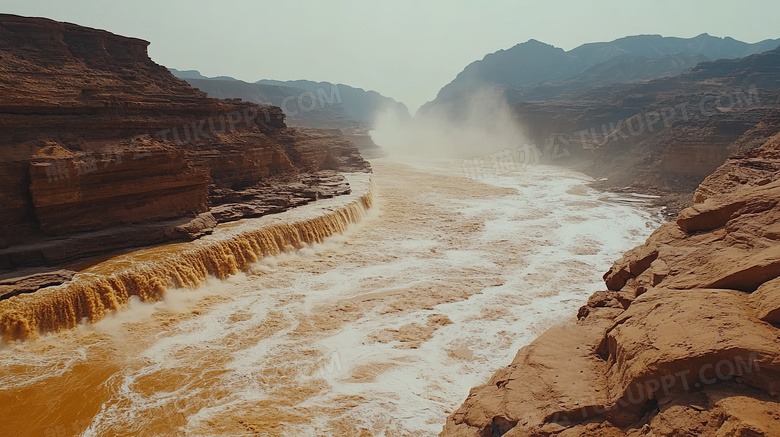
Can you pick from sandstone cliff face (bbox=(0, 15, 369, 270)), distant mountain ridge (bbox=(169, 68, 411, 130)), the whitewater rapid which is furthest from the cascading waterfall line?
distant mountain ridge (bbox=(169, 68, 411, 130))

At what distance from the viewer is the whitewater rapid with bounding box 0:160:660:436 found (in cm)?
723

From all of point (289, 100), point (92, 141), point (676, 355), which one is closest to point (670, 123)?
point (92, 141)

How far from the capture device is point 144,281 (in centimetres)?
1120

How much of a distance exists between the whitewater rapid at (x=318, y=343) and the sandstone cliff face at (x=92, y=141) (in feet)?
11.2

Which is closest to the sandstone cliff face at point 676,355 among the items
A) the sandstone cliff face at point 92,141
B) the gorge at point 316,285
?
the gorge at point 316,285

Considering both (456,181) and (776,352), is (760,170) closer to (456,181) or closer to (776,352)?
(776,352)

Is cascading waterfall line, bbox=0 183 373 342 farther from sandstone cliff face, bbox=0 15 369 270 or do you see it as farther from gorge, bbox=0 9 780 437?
sandstone cliff face, bbox=0 15 369 270

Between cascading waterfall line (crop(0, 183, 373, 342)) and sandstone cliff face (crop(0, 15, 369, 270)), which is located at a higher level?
sandstone cliff face (crop(0, 15, 369, 270))

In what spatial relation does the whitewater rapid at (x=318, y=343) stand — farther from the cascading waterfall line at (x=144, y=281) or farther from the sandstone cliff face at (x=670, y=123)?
the sandstone cliff face at (x=670, y=123)

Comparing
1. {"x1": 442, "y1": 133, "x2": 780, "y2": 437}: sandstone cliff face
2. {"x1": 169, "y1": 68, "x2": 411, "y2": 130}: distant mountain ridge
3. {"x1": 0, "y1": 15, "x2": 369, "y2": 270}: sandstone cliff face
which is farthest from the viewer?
{"x1": 169, "y1": 68, "x2": 411, "y2": 130}: distant mountain ridge

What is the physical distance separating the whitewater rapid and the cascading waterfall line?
306mm

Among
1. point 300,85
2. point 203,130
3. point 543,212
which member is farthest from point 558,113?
point 300,85

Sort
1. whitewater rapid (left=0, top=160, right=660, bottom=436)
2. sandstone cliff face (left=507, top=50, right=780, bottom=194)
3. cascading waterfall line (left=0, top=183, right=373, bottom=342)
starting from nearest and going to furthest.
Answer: whitewater rapid (left=0, top=160, right=660, bottom=436) → cascading waterfall line (left=0, top=183, right=373, bottom=342) → sandstone cliff face (left=507, top=50, right=780, bottom=194)

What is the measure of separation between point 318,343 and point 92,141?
9342mm
